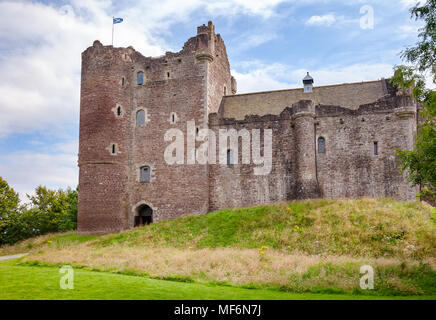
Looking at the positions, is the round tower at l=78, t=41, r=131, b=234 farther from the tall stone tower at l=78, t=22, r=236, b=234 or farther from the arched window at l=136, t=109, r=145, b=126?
the arched window at l=136, t=109, r=145, b=126

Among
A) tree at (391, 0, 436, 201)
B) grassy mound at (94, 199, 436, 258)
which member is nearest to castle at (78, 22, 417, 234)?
grassy mound at (94, 199, 436, 258)

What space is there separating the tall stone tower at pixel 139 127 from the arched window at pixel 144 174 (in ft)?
0.26

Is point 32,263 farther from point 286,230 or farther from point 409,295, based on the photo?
point 409,295

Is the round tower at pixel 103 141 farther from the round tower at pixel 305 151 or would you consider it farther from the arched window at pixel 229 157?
the round tower at pixel 305 151

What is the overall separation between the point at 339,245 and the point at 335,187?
27.7 feet

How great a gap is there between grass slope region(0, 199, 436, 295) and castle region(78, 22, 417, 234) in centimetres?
259

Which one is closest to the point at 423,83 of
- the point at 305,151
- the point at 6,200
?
the point at 305,151

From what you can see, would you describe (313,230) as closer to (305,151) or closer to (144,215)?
(305,151)

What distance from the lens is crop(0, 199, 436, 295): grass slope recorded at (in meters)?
12.8

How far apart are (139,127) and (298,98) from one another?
12.5 meters

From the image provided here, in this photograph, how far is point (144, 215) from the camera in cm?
3066

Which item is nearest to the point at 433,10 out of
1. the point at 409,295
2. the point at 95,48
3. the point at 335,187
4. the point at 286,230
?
the point at 409,295

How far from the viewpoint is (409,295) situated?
37.2 ft

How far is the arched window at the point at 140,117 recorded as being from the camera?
30914 millimetres
